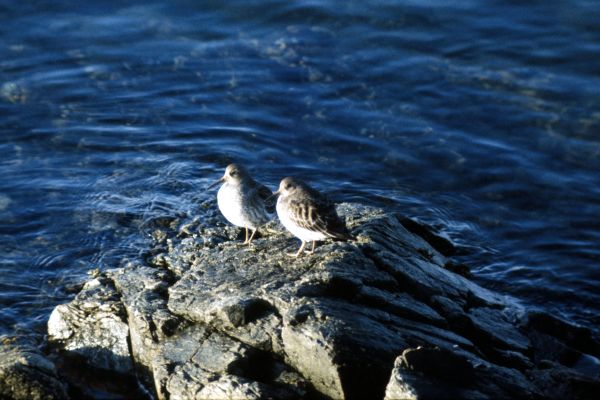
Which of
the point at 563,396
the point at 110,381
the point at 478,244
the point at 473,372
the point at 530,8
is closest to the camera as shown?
the point at 473,372

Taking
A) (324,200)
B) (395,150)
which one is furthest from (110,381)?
(395,150)

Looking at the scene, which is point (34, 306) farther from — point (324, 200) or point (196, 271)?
point (324, 200)

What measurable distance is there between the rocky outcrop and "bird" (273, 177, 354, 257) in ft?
0.76

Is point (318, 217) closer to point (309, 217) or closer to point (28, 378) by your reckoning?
point (309, 217)

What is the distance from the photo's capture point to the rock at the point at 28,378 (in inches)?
336

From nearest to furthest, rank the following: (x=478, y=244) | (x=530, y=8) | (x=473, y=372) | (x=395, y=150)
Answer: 1. (x=473, y=372)
2. (x=478, y=244)
3. (x=395, y=150)
4. (x=530, y=8)

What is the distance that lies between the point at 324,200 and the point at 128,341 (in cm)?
281

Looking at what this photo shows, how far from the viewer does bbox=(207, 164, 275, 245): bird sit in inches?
411

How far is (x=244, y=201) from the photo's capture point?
10.4 meters

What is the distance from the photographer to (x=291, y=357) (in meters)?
8.12

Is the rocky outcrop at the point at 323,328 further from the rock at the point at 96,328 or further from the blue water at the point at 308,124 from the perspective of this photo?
the blue water at the point at 308,124

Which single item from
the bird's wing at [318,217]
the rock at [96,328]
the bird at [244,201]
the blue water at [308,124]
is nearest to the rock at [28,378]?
the rock at [96,328]

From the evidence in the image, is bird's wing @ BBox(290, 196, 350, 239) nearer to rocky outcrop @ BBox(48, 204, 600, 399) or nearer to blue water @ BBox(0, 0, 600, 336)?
rocky outcrop @ BBox(48, 204, 600, 399)

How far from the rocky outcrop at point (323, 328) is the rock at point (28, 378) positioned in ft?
2.59
